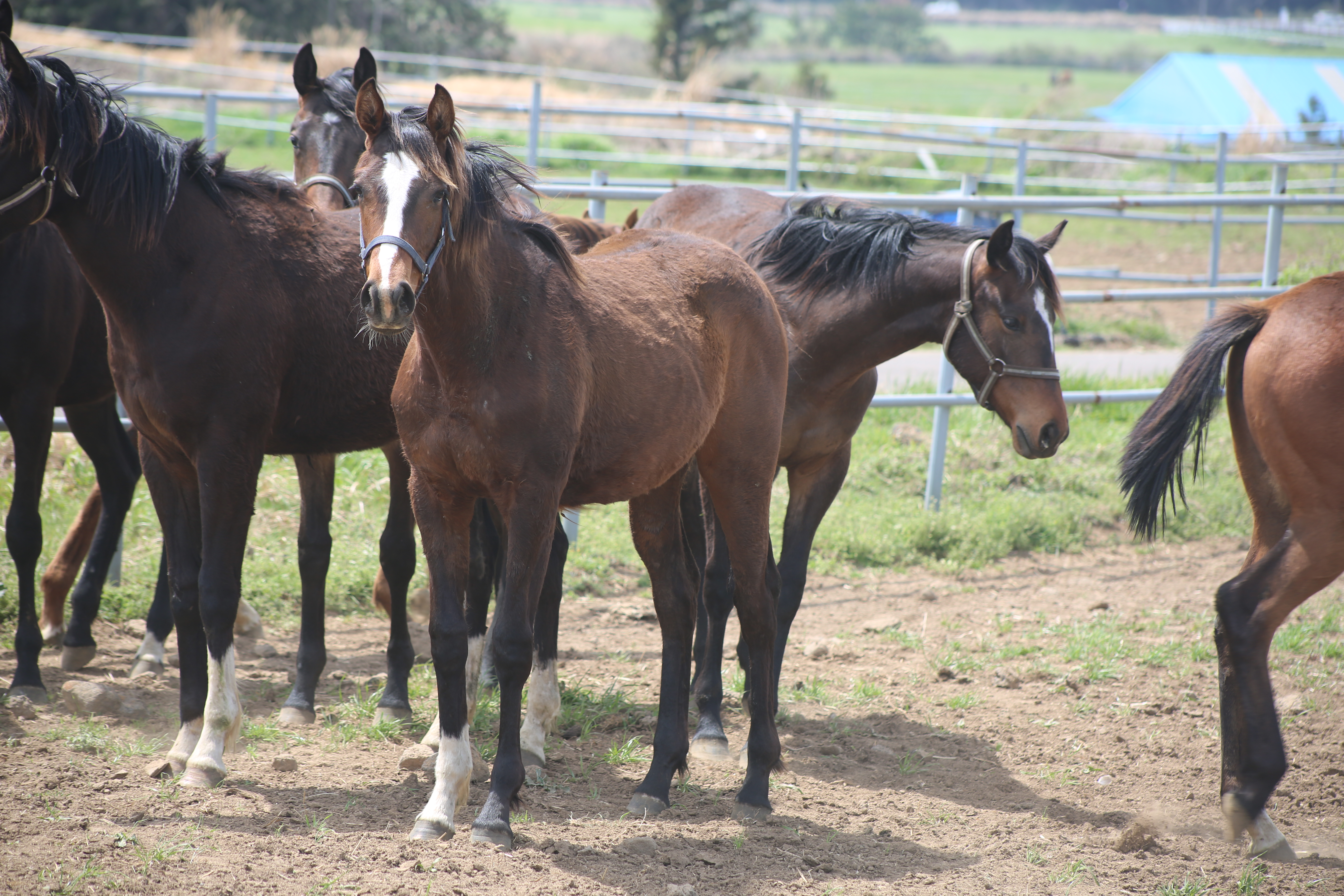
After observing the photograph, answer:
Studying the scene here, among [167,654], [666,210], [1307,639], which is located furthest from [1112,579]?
[167,654]

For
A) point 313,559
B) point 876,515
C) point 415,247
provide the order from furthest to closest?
point 876,515, point 313,559, point 415,247

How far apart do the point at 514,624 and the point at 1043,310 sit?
2.40 m

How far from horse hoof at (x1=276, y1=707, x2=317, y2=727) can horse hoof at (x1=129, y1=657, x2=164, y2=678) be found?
2.47ft

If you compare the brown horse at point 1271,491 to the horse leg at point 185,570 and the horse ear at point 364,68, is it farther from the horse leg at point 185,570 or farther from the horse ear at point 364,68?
the horse leg at point 185,570

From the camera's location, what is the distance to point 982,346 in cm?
407

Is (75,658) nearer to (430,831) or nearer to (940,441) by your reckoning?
(430,831)

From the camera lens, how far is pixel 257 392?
344cm

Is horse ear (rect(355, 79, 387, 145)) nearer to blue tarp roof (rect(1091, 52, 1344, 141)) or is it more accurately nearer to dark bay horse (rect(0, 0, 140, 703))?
dark bay horse (rect(0, 0, 140, 703))

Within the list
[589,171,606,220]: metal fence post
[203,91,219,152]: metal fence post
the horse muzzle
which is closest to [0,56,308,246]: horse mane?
the horse muzzle

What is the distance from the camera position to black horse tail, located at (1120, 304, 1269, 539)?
3727 mm

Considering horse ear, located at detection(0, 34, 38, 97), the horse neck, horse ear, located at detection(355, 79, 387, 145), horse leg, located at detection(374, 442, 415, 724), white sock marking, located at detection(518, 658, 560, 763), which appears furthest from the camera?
the horse neck

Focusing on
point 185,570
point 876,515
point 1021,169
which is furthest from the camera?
point 1021,169

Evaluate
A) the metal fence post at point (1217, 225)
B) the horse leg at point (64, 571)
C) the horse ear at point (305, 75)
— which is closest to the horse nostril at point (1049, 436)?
the horse ear at point (305, 75)

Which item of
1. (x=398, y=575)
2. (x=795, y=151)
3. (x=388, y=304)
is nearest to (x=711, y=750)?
(x=398, y=575)
